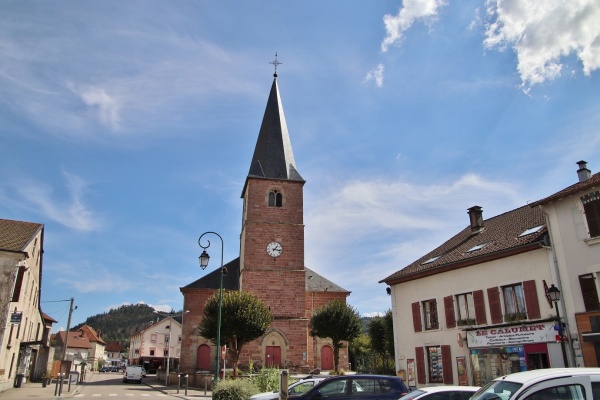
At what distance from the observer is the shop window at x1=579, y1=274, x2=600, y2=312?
15.6m

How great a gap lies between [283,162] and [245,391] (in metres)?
28.7

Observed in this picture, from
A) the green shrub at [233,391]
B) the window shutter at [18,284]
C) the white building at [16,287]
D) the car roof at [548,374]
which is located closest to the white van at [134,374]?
the white building at [16,287]

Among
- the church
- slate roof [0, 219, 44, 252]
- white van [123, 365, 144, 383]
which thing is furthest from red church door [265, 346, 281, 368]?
slate roof [0, 219, 44, 252]

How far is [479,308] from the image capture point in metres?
19.7

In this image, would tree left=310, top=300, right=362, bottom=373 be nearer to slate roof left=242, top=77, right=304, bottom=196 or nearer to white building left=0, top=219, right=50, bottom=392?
slate roof left=242, top=77, right=304, bottom=196

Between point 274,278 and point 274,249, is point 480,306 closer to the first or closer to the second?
point 274,278

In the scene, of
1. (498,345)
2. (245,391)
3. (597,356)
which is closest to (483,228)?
(498,345)

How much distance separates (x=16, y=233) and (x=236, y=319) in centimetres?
1377

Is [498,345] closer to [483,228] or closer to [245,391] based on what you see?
[483,228]

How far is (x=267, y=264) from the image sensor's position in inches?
1478

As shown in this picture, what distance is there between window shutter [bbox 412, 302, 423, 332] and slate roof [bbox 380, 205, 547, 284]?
1.50 m

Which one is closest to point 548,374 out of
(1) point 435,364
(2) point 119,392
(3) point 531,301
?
(3) point 531,301

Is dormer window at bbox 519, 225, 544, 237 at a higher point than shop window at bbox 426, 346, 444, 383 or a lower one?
higher

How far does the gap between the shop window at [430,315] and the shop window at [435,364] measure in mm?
1021
